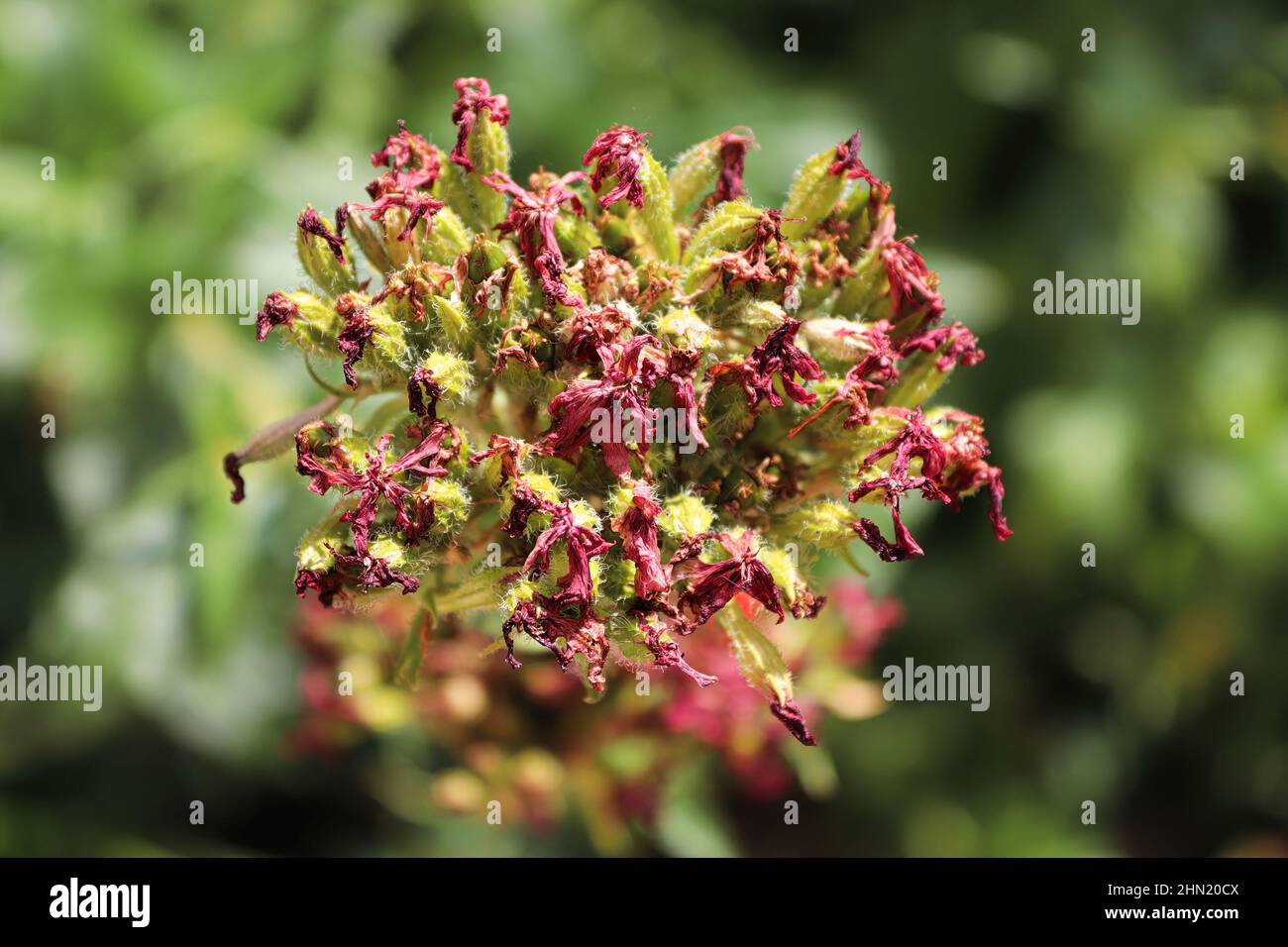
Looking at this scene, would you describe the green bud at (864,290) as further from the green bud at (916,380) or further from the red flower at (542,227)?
the red flower at (542,227)

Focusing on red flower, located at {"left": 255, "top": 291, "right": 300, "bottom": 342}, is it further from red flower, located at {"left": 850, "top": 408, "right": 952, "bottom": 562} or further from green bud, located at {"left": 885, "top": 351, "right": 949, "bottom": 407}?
green bud, located at {"left": 885, "top": 351, "right": 949, "bottom": 407}

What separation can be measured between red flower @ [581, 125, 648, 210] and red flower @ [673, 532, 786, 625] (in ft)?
2.77

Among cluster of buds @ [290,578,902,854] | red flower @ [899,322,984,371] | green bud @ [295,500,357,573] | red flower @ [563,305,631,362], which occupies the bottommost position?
cluster of buds @ [290,578,902,854]

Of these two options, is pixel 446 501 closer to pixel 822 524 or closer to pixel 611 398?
pixel 611 398

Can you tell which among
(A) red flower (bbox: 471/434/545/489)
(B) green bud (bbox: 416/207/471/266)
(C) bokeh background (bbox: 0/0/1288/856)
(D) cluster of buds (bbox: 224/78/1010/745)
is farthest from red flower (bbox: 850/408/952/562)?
(C) bokeh background (bbox: 0/0/1288/856)

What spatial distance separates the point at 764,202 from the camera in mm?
4824

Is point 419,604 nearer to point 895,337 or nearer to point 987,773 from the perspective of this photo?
point 895,337

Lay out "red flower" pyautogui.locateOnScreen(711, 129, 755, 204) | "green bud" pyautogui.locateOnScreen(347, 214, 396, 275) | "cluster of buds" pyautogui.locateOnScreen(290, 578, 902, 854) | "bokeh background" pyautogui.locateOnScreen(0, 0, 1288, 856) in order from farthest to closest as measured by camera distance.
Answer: "bokeh background" pyautogui.locateOnScreen(0, 0, 1288, 856) → "cluster of buds" pyautogui.locateOnScreen(290, 578, 902, 854) → "red flower" pyautogui.locateOnScreen(711, 129, 755, 204) → "green bud" pyautogui.locateOnScreen(347, 214, 396, 275)

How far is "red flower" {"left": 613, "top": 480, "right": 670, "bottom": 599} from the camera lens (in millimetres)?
2592

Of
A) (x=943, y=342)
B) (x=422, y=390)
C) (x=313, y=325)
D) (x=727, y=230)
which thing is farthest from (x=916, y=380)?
(x=313, y=325)

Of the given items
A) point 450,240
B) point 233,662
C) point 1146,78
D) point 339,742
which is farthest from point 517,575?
point 1146,78

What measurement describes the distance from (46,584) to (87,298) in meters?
1.35

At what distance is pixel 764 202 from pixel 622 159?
213cm

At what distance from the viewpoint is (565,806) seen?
418cm
